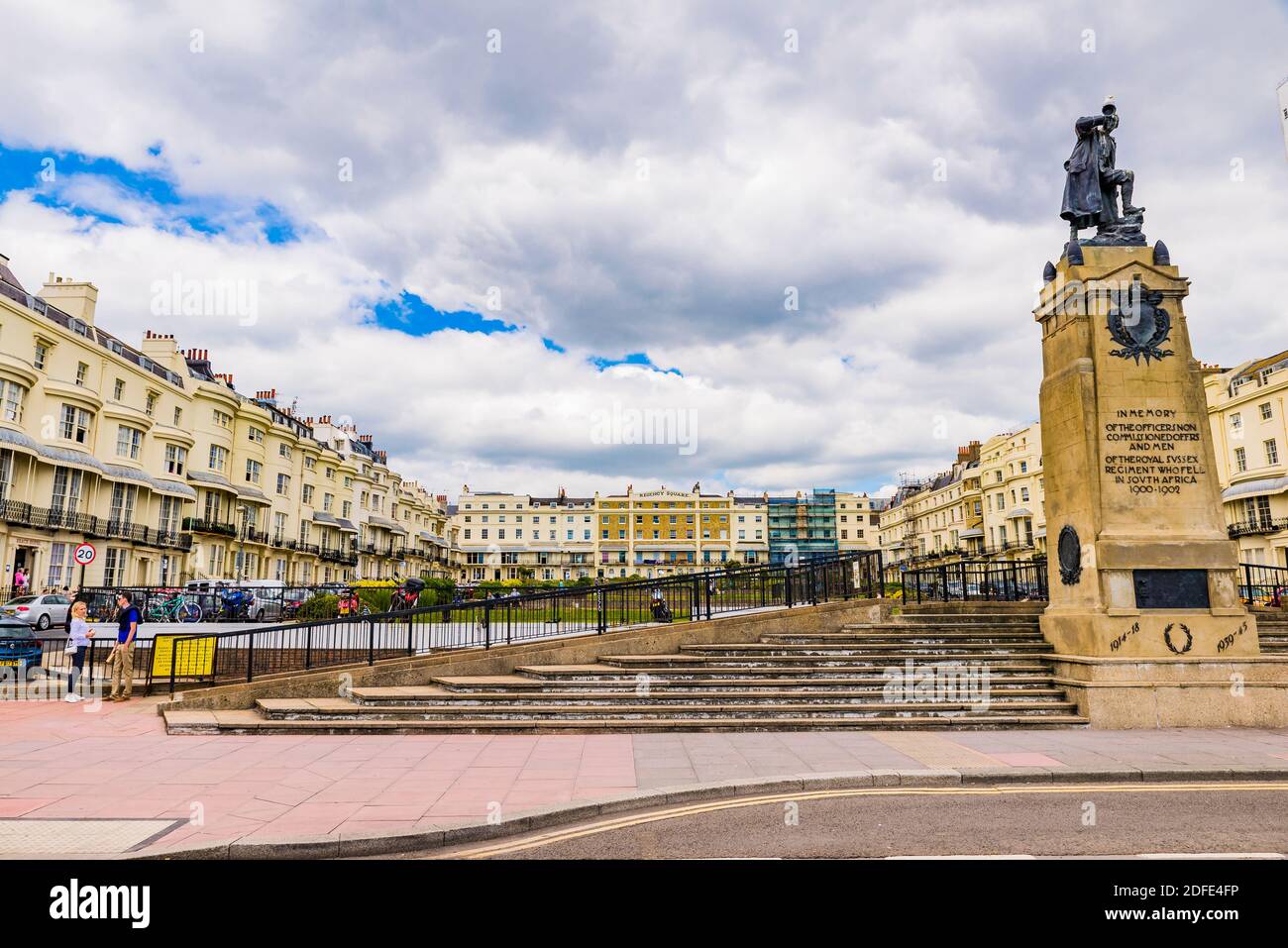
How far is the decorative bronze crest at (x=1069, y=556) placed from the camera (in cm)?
1252

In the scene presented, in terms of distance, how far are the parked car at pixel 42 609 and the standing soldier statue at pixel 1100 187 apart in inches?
1181

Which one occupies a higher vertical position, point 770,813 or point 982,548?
point 982,548

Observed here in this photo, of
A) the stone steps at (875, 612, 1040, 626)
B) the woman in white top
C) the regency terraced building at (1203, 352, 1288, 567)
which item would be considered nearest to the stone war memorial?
the stone steps at (875, 612, 1040, 626)

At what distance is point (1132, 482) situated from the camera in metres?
12.3

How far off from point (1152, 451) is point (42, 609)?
32.3 meters

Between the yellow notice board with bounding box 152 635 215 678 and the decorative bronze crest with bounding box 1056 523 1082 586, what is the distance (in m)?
14.8

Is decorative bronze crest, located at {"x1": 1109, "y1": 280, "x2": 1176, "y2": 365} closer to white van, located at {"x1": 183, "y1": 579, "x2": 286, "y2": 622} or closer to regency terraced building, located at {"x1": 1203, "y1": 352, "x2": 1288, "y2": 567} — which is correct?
white van, located at {"x1": 183, "y1": 579, "x2": 286, "y2": 622}

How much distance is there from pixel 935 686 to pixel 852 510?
146m

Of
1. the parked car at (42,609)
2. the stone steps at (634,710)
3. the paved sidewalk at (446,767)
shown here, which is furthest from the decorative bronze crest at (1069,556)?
the parked car at (42,609)

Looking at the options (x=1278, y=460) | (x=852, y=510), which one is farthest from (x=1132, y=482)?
(x=852, y=510)

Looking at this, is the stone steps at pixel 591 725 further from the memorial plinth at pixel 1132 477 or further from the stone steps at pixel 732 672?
the memorial plinth at pixel 1132 477

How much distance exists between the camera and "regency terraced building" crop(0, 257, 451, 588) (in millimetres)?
32750
